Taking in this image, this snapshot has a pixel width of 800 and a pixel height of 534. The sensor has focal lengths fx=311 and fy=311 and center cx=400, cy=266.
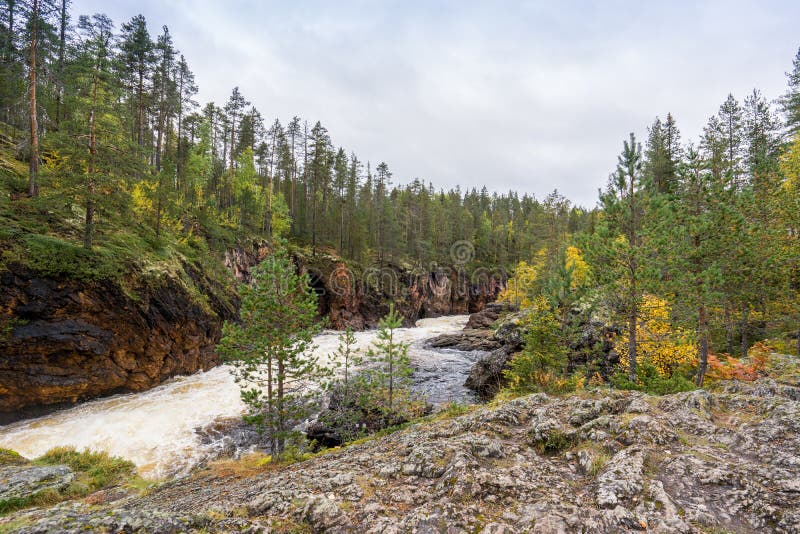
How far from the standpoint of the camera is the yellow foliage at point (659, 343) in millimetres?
13562

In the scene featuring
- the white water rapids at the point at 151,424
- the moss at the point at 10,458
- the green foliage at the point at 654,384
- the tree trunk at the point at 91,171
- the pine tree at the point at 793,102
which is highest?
the pine tree at the point at 793,102

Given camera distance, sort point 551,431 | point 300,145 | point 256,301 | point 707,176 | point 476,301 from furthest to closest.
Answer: point 476,301 → point 300,145 → point 707,176 → point 256,301 → point 551,431

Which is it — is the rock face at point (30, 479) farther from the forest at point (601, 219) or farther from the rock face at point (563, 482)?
the forest at point (601, 219)

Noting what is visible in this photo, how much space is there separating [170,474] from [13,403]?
27.0 ft

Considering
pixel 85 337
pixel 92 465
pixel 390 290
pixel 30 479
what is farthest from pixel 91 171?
pixel 390 290

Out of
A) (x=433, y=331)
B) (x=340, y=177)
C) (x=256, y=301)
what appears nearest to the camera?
(x=256, y=301)

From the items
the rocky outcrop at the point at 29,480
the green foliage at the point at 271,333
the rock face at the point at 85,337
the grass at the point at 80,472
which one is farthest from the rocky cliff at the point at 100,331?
the rocky outcrop at the point at 29,480

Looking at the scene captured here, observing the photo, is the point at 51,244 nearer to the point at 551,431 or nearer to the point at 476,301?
the point at 551,431

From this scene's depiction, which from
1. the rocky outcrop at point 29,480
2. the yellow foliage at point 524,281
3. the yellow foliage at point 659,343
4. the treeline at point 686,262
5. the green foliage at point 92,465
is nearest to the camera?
the rocky outcrop at point 29,480

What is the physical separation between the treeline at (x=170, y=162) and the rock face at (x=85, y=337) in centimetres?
310

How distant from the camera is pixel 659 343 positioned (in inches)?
581

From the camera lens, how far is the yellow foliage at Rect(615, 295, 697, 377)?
44.5 feet

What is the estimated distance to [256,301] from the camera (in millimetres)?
10797

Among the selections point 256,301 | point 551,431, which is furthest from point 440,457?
point 256,301
